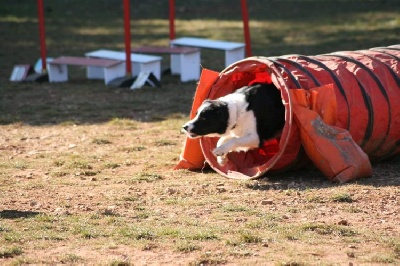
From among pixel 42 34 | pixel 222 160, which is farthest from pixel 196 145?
pixel 42 34

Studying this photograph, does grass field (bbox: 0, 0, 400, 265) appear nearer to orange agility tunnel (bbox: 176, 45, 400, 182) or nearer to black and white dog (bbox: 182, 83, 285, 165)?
orange agility tunnel (bbox: 176, 45, 400, 182)

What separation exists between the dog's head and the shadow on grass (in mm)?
1703

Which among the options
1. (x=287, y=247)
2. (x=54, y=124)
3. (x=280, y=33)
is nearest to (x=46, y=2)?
(x=280, y=33)

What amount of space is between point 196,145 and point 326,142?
53.6 inches

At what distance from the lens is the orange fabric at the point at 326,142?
733 cm

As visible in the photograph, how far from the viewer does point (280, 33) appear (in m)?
18.2

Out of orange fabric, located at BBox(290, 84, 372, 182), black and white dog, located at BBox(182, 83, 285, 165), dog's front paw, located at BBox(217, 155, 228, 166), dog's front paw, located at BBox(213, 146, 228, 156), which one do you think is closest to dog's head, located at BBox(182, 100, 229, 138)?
black and white dog, located at BBox(182, 83, 285, 165)

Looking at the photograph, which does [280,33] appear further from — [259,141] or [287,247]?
[287,247]

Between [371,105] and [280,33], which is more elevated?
[371,105]

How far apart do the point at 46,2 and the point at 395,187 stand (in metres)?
17.8

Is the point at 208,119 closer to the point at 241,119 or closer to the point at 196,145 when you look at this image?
the point at 241,119

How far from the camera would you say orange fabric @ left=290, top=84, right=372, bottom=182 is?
7.33 meters

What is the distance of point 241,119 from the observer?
7.76 meters

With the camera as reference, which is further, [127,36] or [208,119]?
[127,36]
